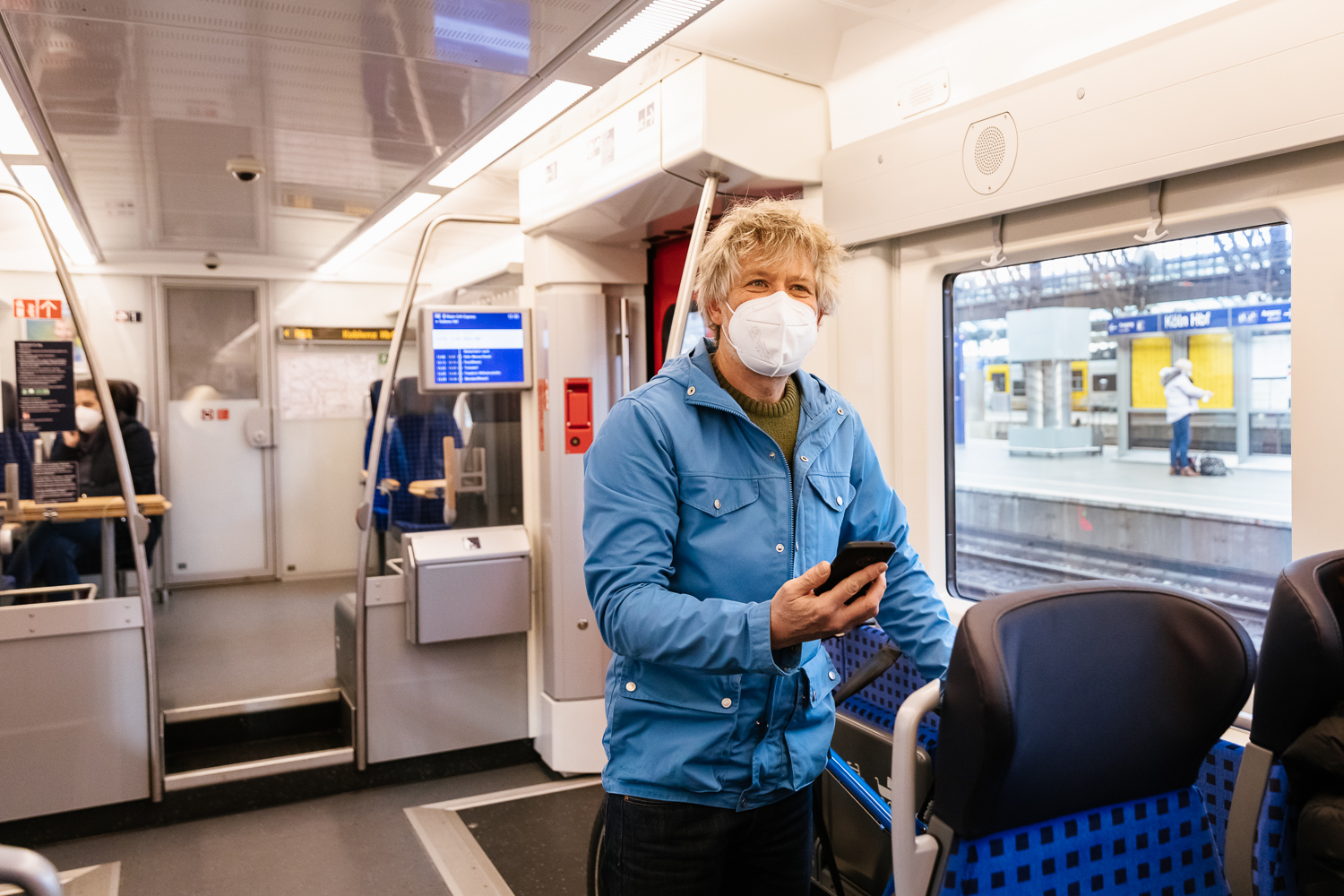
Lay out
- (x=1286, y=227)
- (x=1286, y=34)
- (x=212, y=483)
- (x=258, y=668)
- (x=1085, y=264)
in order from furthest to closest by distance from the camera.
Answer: (x=212, y=483) → (x=258, y=668) → (x=1085, y=264) → (x=1286, y=227) → (x=1286, y=34)

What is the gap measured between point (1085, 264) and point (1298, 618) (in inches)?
52.4

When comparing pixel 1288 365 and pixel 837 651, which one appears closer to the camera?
pixel 1288 365

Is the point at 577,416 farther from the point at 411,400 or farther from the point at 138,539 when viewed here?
the point at 138,539

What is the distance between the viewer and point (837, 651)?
319 cm

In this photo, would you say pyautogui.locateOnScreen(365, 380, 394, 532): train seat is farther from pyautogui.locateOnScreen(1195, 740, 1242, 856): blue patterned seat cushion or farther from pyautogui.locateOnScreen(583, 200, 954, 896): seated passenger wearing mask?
pyautogui.locateOnScreen(1195, 740, 1242, 856): blue patterned seat cushion

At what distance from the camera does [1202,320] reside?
7.80 ft

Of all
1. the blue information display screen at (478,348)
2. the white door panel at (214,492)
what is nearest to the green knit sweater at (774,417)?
the blue information display screen at (478,348)

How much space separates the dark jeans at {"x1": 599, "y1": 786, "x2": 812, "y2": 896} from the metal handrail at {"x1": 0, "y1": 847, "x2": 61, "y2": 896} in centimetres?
83

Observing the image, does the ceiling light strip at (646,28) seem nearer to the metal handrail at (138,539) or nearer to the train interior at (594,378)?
the train interior at (594,378)

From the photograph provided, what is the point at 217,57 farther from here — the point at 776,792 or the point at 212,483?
the point at 212,483

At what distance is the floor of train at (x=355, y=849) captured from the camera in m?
3.54

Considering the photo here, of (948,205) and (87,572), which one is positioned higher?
(948,205)

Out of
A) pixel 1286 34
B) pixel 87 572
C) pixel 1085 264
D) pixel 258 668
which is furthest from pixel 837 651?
pixel 258 668

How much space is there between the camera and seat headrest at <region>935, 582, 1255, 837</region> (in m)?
1.37
